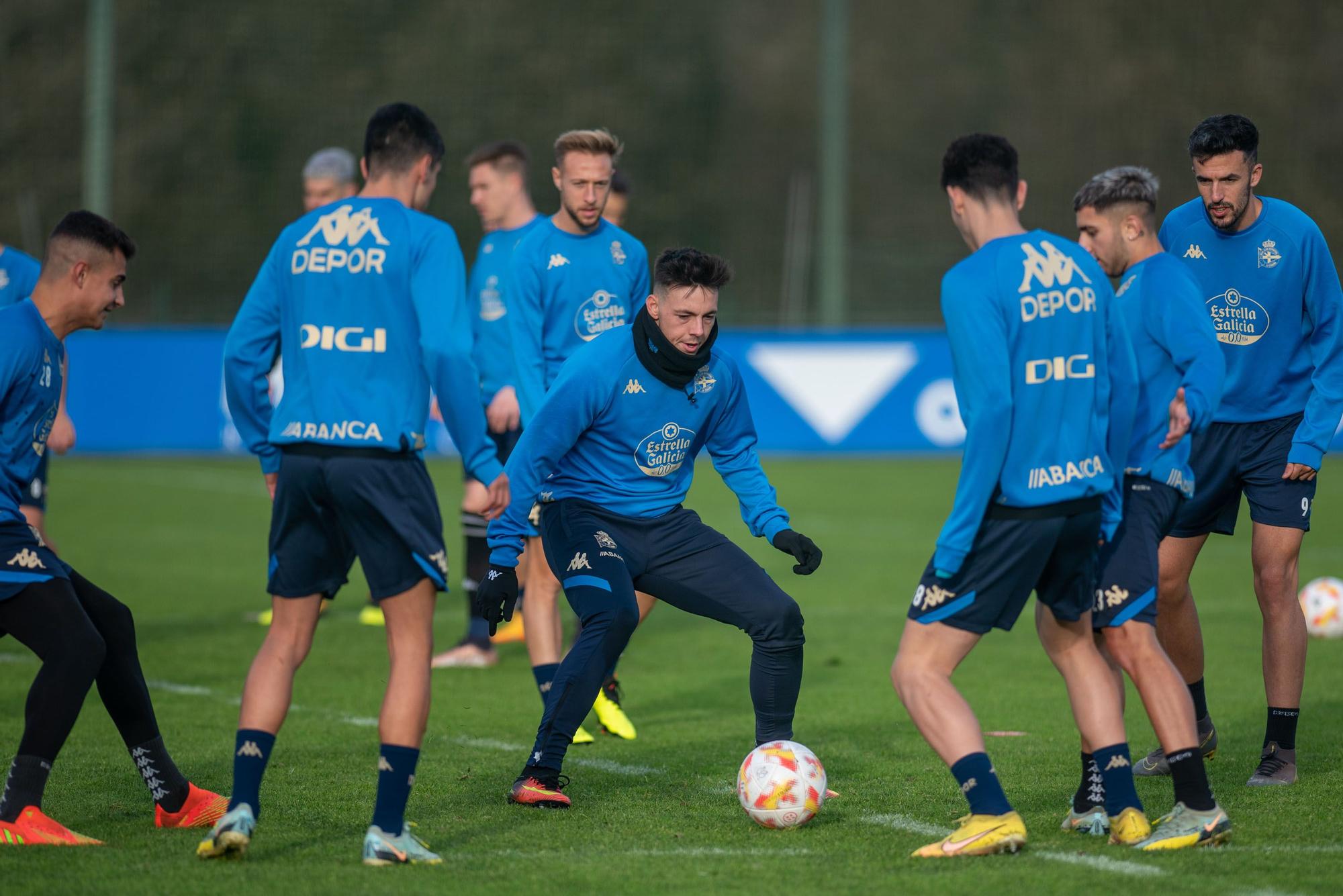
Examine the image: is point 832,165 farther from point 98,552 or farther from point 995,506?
point 995,506

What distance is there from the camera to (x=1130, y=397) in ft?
16.0

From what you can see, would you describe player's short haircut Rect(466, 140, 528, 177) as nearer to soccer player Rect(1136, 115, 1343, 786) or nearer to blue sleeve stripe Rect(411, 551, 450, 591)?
soccer player Rect(1136, 115, 1343, 786)

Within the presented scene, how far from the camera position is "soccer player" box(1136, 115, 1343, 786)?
19.9 ft

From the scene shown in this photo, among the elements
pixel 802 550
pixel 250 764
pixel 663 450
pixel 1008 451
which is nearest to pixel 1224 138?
pixel 1008 451

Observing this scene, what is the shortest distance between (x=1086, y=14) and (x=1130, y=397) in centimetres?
2395

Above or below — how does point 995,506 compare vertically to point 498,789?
above

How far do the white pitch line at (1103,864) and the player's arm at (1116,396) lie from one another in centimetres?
102

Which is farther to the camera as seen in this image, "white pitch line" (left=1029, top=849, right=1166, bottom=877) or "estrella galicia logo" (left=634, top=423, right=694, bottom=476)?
"estrella galicia logo" (left=634, top=423, right=694, bottom=476)

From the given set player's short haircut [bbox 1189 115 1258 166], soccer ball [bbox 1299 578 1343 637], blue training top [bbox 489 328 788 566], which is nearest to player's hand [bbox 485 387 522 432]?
blue training top [bbox 489 328 788 566]

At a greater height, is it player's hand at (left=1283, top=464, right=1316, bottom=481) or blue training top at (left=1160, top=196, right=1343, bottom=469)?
blue training top at (left=1160, top=196, right=1343, bottom=469)

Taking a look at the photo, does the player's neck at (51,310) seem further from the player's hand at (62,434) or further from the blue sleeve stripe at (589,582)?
the blue sleeve stripe at (589,582)

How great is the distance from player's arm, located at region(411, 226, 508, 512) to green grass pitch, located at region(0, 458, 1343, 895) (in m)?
1.31

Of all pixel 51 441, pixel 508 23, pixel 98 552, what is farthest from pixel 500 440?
pixel 508 23

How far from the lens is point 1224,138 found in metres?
5.86
